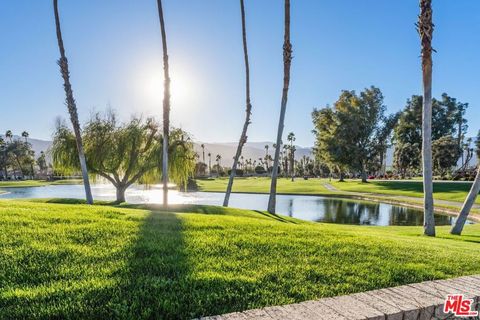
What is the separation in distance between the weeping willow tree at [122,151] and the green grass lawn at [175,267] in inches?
673

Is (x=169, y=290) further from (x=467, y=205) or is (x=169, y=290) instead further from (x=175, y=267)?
(x=467, y=205)

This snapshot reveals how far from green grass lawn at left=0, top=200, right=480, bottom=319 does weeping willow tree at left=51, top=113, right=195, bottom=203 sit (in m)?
17.1

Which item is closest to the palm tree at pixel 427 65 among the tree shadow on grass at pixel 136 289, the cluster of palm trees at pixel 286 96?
the cluster of palm trees at pixel 286 96

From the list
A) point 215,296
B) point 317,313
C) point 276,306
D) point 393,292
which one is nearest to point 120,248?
point 215,296

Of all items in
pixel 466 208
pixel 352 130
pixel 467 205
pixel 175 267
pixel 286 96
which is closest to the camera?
pixel 175 267

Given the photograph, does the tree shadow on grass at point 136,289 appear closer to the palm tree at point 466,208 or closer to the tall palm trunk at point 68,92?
the palm tree at point 466,208

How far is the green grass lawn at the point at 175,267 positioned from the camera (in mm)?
3846

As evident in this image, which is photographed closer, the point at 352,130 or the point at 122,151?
the point at 122,151

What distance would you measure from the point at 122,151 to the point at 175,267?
2109cm

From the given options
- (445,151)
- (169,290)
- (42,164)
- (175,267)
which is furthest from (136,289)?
(42,164)

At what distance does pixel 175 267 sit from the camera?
4.95 metres

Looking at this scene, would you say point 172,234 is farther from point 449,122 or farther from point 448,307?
point 449,122

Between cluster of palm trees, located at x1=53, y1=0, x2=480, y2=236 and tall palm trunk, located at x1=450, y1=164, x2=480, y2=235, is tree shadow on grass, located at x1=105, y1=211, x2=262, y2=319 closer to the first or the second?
cluster of palm trees, located at x1=53, y1=0, x2=480, y2=236

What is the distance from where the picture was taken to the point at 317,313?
3.72 m
